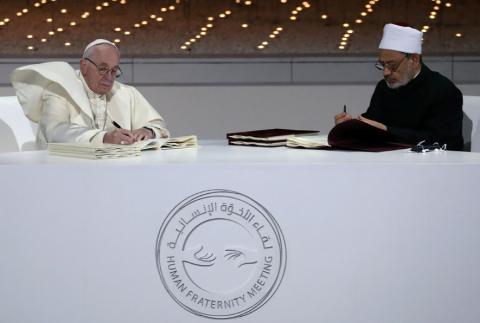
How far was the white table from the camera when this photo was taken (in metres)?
2.97

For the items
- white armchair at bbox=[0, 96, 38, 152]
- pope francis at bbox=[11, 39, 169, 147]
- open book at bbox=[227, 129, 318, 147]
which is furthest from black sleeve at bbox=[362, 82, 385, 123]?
white armchair at bbox=[0, 96, 38, 152]

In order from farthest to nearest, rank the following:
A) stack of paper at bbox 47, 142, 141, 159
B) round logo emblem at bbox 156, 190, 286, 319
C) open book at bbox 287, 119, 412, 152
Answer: open book at bbox 287, 119, 412, 152 → stack of paper at bbox 47, 142, 141, 159 → round logo emblem at bbox 156, 190, 286, 319

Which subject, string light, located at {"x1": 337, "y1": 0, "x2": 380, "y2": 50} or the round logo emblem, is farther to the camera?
string light, located at {"x1": 337, "y1": 0, "x2": 380, "y2": 50}

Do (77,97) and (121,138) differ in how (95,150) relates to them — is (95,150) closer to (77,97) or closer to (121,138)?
(121,138)

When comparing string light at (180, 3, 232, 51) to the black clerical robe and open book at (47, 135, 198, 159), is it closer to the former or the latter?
the black clerical robe

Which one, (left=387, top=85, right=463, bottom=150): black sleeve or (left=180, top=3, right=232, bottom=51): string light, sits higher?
(left=180, top=3, right=232, bottom=51): string light

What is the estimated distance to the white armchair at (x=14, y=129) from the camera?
14.9 feet

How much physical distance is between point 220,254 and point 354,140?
0.82 metres

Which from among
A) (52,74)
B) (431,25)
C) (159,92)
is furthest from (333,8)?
(52,74)

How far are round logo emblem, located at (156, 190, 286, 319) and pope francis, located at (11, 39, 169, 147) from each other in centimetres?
110

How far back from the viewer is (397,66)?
4457 mm

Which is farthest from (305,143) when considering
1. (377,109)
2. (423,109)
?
(377,109)

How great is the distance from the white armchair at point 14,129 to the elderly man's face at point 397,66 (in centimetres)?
157

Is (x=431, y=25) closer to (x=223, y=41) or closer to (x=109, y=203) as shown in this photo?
(x=223, y=41)
